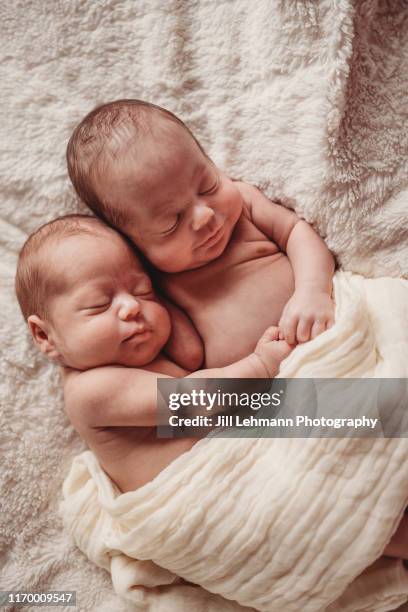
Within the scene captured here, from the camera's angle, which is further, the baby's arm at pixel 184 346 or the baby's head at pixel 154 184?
the baby's arm at pixel 184 346

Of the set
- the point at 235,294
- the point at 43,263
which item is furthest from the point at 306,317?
the point at 43,263

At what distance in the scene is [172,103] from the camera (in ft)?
3.79

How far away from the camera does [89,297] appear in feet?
3.21

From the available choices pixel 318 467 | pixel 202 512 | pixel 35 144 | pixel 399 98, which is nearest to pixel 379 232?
pixel 399 98

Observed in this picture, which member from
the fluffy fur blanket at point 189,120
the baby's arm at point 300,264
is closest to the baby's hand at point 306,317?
the baby's arm at point 300,264

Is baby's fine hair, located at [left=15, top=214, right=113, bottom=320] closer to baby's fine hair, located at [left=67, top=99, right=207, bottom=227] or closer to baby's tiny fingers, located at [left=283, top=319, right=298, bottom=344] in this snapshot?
baby's fine hair, located at [left=67, top=99, right=207, bottom=227]

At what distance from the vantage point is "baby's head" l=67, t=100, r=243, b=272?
0.97 metres

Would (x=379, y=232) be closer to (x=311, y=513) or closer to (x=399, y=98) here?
(x=399, y=98)

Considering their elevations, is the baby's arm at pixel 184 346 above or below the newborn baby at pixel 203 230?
below

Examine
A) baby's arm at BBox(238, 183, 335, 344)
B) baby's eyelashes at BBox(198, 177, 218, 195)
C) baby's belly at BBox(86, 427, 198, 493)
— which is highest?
baby's eyelashes at BBox(198, 177, 218, 195)

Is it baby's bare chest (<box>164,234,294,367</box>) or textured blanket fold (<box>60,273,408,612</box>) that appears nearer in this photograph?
textured blanket fold (<box>60,273,408,612</box>)

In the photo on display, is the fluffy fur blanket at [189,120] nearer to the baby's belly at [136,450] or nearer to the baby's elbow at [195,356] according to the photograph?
the baby's belly at [136,450]

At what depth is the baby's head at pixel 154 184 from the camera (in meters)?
0.97

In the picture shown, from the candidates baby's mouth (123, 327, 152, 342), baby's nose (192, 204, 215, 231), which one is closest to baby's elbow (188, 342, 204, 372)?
baby's mouth (123, 327, 152, 342)
